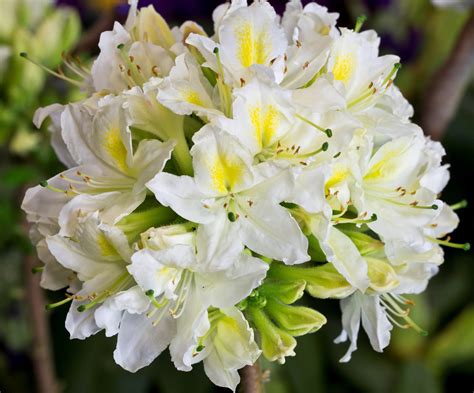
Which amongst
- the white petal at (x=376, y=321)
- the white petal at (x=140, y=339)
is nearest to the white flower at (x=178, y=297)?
the white petal at (x=140, y=339)

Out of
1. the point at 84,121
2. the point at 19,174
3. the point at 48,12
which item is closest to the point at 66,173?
the point at 84,121

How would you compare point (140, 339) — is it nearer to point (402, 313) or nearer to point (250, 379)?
point (250, 379)

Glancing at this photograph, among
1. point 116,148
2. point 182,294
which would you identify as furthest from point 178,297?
point 116,148

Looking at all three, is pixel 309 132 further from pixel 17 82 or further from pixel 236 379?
pixel 17 82

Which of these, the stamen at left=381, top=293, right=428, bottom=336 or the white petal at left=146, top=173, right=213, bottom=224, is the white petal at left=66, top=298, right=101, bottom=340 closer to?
the white petal at left=146, top=173, right=213, bottom=224

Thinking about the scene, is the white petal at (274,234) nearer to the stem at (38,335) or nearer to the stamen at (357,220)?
the stamen at (357,220)
